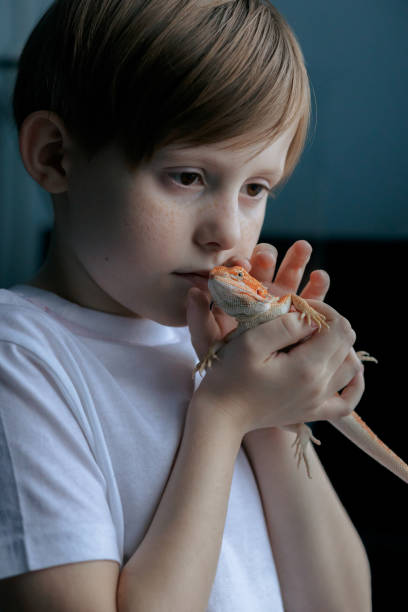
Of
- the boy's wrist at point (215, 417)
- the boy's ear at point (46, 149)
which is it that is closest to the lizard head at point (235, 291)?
the boy's wrist at point (215, 417)

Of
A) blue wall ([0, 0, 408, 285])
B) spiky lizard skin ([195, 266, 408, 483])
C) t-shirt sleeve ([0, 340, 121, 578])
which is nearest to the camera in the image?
t-shirt sleeve ([0, 340, 121, 578])

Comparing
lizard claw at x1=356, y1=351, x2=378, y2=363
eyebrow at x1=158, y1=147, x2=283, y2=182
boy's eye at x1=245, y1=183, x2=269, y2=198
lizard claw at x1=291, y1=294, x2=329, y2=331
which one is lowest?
lizard claw at x1=356, y1=351, x2=378, y2=363

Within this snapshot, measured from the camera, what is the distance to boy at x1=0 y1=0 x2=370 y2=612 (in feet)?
1.89

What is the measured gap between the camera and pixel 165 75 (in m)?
0.63

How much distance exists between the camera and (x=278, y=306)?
0.74 meters

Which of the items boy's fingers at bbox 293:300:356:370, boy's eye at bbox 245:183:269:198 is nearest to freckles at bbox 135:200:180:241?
boy's eye at bbox 245:183:269:198

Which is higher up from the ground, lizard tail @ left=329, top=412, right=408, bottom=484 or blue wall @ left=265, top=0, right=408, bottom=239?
blue wall @ left=265, top=0, right=408, bottom=239

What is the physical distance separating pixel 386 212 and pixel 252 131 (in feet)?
4.17

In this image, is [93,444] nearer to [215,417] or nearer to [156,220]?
[215,417]

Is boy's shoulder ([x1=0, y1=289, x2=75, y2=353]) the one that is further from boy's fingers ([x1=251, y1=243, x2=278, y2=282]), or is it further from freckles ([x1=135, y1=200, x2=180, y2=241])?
boy's fingers ([x1=251, y1=243, x2=278, y2=282])

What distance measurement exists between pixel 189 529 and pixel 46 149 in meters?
0.45

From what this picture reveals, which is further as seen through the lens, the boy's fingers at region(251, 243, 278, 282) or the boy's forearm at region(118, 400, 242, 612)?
the boy's fingers at region(251, 243, 278, 282)

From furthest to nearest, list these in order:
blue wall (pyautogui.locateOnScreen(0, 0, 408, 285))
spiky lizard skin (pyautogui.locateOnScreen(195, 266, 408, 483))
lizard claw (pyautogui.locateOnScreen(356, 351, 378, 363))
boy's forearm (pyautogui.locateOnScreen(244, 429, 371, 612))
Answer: blue wall (pyautogui.locateOnScreen(0, 0, 408, 285)), lizard claw (pyautogui.locateOnScreen(356, 351, 378, 363)), boy's forearm (pyautogui.locateOnScreen(244, 429, 371, 612)), spiky lizard skin (pyautogui.locateOnScreen(195, 266, 408, 483))

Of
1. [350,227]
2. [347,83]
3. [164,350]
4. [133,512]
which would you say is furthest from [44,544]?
[347,83]
